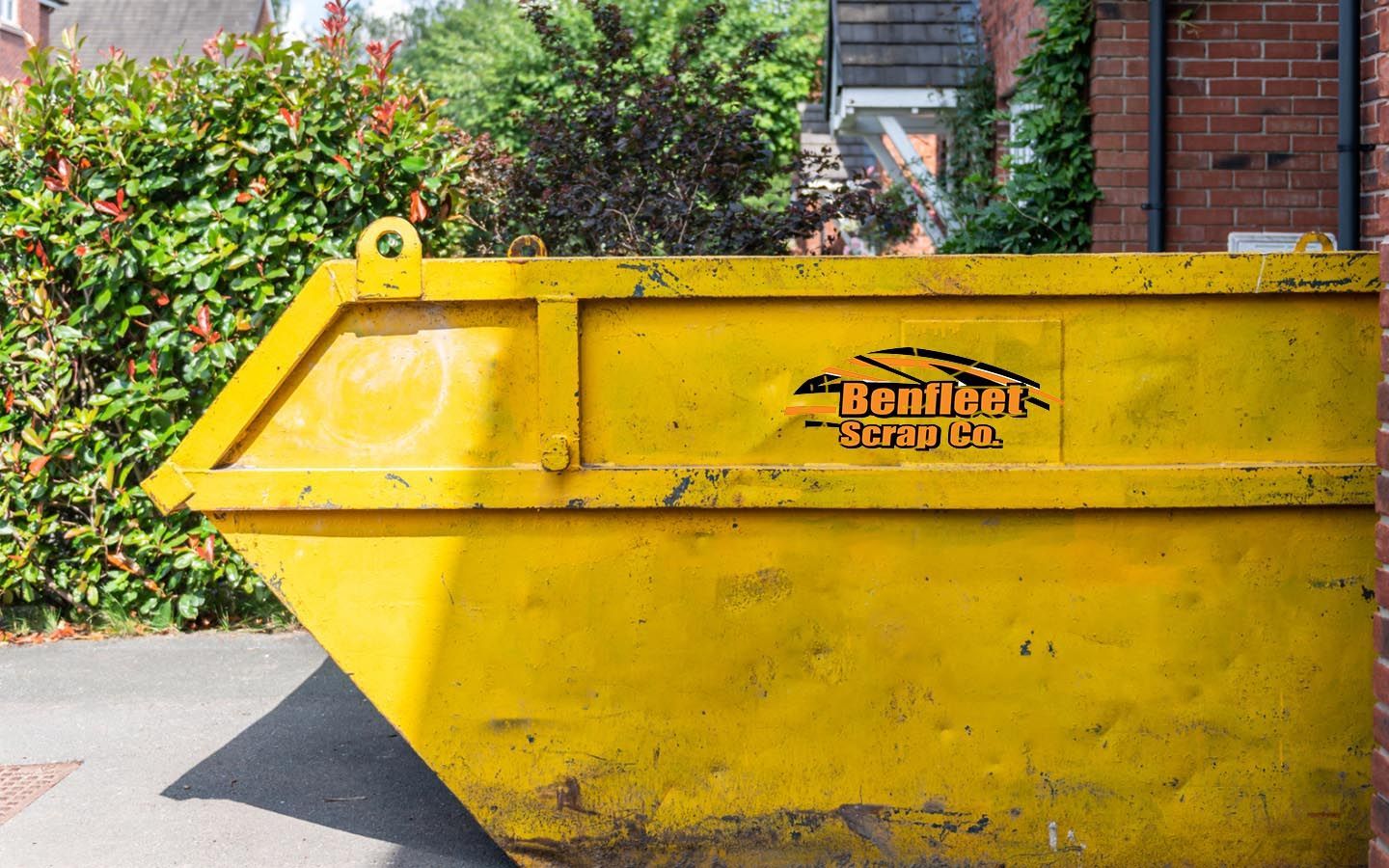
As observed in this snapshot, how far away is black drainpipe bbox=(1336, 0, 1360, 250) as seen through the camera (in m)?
5.42

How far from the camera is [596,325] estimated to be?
3.49 meters

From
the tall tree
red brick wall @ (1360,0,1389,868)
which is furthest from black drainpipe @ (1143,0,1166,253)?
the tall tree

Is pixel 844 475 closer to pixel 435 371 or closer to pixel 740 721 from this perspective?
pixel 740 721

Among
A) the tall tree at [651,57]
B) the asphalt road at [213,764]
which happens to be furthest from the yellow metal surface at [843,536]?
the tall tree at [651,57]

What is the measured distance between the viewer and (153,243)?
625 cm

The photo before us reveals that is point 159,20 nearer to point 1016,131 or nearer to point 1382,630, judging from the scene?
point 1016,131

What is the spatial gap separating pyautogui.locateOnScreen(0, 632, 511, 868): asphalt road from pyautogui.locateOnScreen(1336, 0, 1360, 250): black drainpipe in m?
4.14

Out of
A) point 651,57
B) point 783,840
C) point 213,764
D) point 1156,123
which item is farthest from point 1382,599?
point 651,57

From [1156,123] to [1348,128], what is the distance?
4.43 feet

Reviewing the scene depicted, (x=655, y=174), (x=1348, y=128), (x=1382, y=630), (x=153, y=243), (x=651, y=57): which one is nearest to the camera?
(x=1382, y=630)

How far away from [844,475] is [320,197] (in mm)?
3727

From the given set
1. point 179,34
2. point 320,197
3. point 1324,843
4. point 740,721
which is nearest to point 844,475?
point 740,721

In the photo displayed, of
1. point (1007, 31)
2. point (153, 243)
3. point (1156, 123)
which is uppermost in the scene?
point (1007, 31)

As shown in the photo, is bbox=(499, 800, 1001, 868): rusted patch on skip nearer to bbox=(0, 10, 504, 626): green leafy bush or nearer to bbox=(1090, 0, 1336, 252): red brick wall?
bbox=(0, 10, 504, 626): green leafy bush
